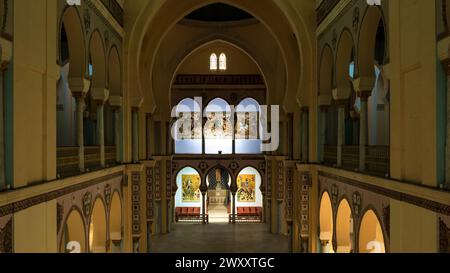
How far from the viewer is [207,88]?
24.4 meters

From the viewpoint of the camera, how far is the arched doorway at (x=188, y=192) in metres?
25.6

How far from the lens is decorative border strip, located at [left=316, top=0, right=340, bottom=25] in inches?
448

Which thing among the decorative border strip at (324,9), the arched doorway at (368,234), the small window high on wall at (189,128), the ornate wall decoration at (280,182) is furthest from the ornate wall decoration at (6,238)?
the small window high on wall at (189,128)

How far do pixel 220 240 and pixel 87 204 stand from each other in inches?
420

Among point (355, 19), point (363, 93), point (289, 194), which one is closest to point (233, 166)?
point (289, 194)

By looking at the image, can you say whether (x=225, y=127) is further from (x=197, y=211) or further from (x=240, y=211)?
(x=197, y=211)

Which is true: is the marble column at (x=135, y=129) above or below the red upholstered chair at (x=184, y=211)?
above

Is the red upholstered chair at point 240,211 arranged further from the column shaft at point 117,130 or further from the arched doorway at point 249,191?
the column shaft at point 117,130

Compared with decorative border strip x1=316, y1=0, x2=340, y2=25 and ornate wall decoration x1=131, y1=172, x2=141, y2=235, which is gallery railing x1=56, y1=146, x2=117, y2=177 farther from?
decorative border strip x1=316, y1=0, x2=340, y2=25

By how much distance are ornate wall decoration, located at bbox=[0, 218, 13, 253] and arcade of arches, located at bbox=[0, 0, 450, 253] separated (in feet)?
0.08

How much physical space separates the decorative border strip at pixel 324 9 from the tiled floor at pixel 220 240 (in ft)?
30.2

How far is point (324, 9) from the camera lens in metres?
12.2

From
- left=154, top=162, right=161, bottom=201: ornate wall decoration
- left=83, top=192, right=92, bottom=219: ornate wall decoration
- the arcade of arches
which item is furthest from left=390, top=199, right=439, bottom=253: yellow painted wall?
left=154, top=162, right=161, bottom=201: ornate wall decoration

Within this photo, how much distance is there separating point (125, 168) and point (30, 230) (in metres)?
6.58
